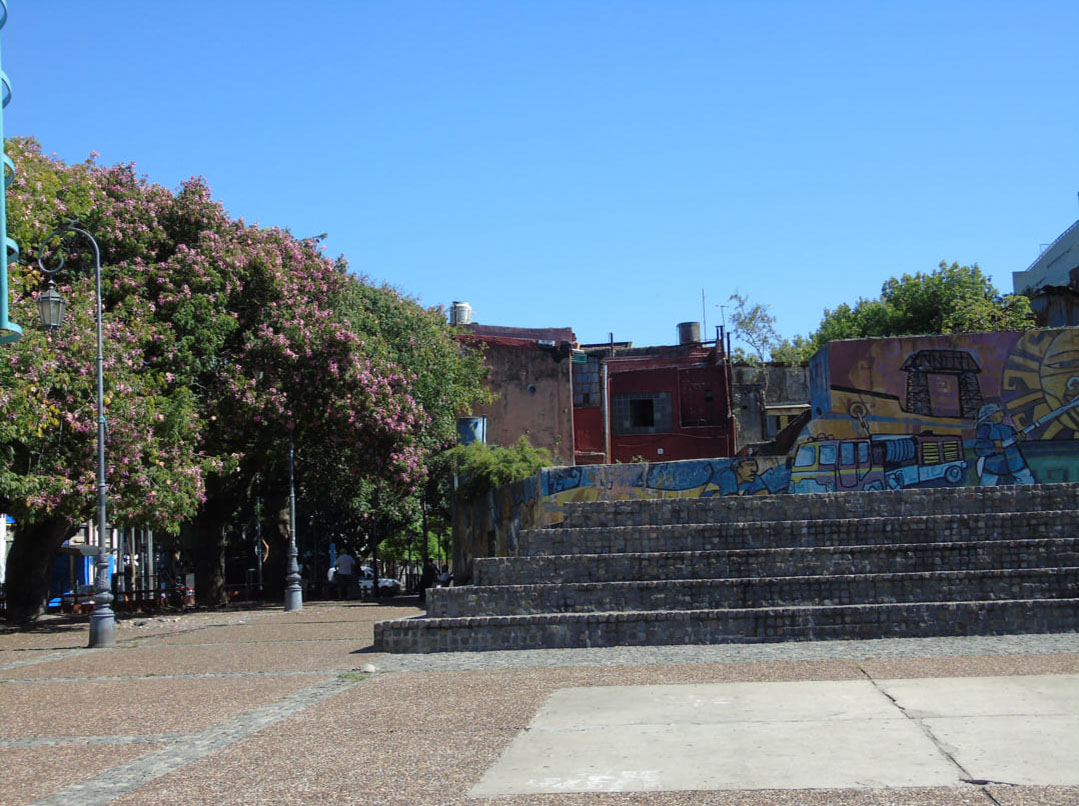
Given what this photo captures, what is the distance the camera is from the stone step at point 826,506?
59.0 ft

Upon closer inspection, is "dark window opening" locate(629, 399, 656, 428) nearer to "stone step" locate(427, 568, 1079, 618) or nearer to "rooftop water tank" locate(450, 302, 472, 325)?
"rooftop water tank" locate(450, 302, 472, 325)

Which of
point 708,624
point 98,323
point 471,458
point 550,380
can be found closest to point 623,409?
point 550,380

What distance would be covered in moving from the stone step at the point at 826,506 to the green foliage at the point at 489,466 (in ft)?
42.7

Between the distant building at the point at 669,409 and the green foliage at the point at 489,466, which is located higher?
the distant building at the point at 669,409

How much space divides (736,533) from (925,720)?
9591mm

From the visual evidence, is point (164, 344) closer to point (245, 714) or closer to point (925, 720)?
point (245, 714)

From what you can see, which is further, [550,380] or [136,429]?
[550,380]

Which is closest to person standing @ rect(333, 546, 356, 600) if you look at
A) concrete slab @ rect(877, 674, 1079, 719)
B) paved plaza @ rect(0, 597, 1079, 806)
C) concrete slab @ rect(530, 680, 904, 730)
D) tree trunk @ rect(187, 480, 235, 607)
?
tree trunk @ rect(187, 480, 235, 607)

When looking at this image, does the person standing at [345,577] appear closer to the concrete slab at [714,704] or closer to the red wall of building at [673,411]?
the red wall of building at [673,411]

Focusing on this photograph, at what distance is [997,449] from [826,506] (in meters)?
9.01

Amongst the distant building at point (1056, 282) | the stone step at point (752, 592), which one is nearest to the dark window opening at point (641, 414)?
the distant building at point (1056, 282)

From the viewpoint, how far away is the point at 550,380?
1661 inches

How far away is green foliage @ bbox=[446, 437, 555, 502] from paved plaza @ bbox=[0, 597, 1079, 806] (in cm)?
1779

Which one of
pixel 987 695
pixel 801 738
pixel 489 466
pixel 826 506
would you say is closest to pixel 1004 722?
pixel 987 695
